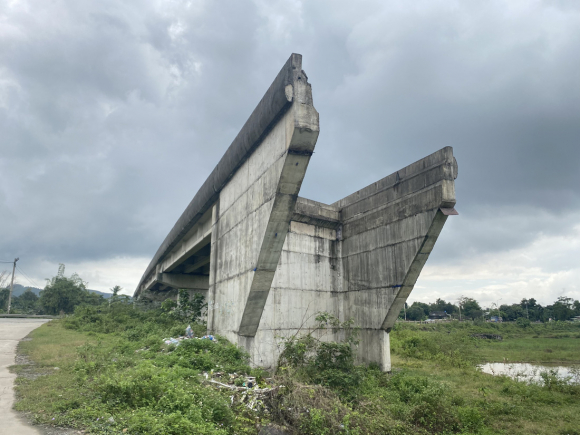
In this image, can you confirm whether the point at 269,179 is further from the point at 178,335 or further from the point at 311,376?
the point at 178,335

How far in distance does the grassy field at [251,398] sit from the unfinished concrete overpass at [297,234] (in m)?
1.60

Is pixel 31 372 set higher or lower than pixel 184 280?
lower

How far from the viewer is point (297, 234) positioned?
1297cm

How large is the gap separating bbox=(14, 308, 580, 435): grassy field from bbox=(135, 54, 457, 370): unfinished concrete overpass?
160cm

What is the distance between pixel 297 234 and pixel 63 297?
41.4 m

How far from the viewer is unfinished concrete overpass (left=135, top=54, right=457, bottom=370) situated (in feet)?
25.8

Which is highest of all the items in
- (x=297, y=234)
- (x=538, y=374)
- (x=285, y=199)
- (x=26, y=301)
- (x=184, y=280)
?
(x=297, y=234)

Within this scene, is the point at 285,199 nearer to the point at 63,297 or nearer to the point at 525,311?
the point at 63,297

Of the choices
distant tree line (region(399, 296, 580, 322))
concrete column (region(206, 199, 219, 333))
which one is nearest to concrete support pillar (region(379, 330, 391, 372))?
concrete column (region(206, 199, 219, 333))

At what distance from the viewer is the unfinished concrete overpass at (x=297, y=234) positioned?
25.8 ft

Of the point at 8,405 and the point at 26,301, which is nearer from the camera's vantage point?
the point at 8,405

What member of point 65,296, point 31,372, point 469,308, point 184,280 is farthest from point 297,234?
point 469,308

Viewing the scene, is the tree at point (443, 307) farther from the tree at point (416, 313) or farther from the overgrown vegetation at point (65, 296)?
the overgrown vegetation at point (65, 296)

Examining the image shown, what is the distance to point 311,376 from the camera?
8.38m
